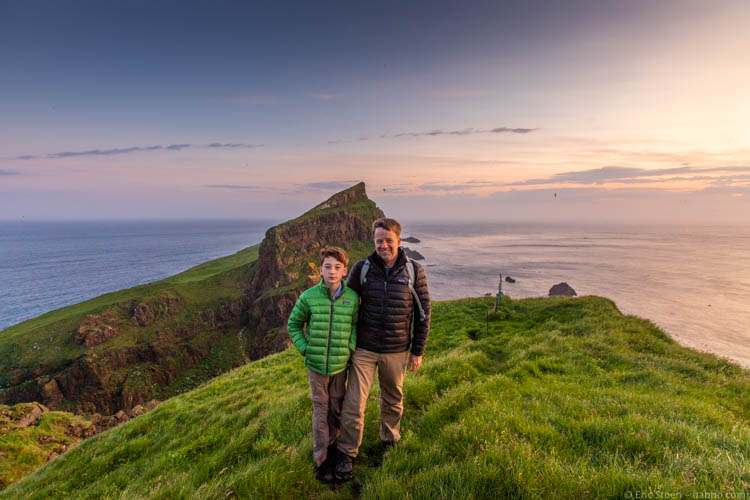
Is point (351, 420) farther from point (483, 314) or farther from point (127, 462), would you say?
point (483, 314)

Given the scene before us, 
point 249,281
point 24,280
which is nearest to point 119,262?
point 24,280

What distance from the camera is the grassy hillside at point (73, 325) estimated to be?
61000 millimetres

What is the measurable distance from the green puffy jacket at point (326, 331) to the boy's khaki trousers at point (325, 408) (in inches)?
8.0

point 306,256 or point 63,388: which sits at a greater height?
point 306,256

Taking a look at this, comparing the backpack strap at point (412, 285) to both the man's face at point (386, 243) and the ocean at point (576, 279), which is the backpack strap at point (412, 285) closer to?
the man's face at point (386, 243)

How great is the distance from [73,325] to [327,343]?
101m

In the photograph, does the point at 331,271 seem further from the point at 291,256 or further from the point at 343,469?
→ the point at 291,256

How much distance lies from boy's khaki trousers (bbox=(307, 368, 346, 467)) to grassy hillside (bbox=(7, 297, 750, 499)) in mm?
314

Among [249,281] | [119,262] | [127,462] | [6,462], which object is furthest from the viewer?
[119,262]

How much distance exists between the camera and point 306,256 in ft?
361

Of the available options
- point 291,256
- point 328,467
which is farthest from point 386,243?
point 291,256

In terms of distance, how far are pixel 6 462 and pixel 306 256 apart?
9963cm

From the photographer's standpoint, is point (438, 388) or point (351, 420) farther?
point (438, 388)

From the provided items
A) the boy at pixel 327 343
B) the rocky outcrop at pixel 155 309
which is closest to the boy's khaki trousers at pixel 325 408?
the boy at pixel 327 343
